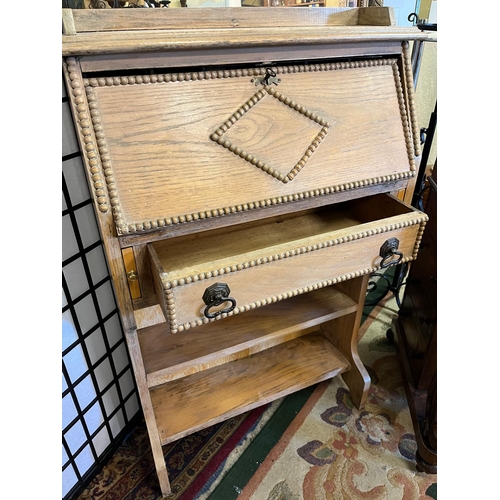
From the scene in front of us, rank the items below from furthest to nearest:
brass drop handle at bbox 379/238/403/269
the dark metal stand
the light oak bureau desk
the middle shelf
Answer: the dark metal stand → the middle shelf → brass drop handle at bbox 379/238/403/269 → the light oak bureau desk

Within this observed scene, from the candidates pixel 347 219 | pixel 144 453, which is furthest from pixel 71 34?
pixel 144 453

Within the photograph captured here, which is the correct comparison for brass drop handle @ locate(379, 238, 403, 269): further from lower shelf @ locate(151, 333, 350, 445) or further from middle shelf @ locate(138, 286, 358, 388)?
lower shelf @ locate(151, 333, 350, 445)

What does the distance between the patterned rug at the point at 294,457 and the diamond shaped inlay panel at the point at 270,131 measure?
2.74 ft

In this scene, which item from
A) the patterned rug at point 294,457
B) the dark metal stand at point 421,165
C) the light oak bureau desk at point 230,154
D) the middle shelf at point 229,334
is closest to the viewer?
the light oak bureau desk at point 230,154

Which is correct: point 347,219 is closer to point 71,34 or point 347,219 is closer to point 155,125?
point 155,125

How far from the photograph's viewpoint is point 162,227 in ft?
2.32

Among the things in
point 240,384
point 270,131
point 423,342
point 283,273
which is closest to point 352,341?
point 423,342

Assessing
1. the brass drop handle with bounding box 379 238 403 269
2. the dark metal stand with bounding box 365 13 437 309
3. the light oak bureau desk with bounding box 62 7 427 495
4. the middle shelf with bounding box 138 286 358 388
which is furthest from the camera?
the dark metal stand with bounding box 365 13 437 309

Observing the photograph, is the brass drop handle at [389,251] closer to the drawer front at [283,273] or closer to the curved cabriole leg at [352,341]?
the drawer front at [283,273]

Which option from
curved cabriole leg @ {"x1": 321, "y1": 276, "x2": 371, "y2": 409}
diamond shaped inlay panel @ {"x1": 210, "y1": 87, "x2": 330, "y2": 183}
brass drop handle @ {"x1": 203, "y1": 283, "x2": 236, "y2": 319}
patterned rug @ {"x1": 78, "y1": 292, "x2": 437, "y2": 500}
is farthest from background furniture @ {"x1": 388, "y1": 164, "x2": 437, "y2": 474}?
brass drop handle @ {"x1": 203, "y1": 283, "x2": 236, "y2": 319}

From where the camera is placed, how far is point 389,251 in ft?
2.77

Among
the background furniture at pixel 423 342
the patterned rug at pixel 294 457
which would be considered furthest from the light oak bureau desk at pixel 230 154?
the background furniture at pixel 423 342

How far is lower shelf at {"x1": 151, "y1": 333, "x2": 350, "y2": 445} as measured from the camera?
3.55ft

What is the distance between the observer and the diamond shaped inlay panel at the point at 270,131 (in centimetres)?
74
